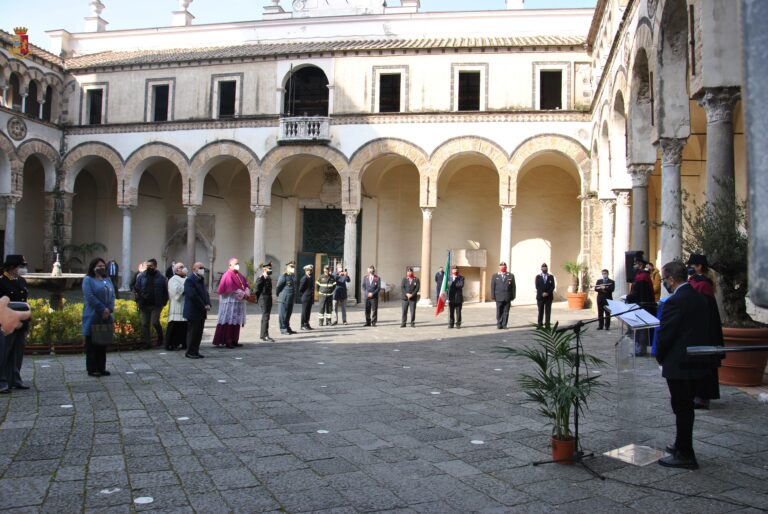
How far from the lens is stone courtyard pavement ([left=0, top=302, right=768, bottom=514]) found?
3.68 meters

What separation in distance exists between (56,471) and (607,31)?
17572 millimetres

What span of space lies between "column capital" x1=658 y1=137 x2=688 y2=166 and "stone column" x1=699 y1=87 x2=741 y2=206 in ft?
7.10

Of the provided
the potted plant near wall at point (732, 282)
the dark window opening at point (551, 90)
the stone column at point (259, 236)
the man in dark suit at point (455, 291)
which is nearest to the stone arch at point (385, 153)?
the stone column at point (259, 236)

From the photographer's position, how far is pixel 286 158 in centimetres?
2242

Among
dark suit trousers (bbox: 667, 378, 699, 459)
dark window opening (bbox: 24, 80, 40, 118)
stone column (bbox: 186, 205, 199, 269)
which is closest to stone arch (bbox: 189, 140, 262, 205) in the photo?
stone column (bbox: 186, 205, 199, 269)

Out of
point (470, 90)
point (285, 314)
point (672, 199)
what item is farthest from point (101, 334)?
point (470, 90)

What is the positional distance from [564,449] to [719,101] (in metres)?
5.94

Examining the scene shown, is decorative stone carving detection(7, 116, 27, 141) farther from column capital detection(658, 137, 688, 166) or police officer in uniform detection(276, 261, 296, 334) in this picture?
column capital detection(658, 137, 688, 166)

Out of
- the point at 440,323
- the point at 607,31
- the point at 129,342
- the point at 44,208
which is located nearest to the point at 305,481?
the point at 129,342

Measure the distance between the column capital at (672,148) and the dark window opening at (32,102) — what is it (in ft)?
75.9

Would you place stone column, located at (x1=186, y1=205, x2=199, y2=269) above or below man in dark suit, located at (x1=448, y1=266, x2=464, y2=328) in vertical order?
above

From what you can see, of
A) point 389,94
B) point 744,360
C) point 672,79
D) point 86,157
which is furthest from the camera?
point 86,157

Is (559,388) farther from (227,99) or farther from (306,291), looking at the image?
(227,99)

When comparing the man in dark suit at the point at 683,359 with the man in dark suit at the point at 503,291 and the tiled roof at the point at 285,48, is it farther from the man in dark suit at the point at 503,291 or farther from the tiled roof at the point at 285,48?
the tiled roof at the point at 285,48
